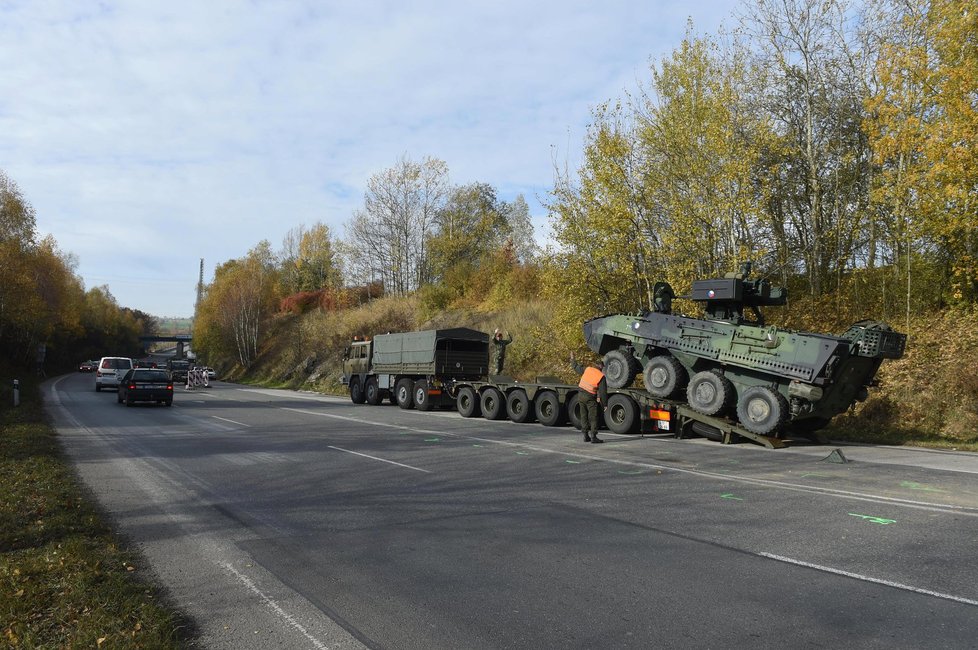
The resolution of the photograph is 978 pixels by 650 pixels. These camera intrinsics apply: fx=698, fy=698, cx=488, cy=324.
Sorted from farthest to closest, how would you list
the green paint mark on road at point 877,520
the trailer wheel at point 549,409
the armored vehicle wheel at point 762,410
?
the trailer wheel at point 549,409 < the armored vehicle wheel at point 762,410 < the green paint mark on road at point 877,520

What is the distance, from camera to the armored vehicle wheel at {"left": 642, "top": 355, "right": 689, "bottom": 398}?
15.7 meters

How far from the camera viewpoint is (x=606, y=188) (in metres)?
23.1

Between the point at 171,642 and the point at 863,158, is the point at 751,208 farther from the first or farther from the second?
the point at 171,642

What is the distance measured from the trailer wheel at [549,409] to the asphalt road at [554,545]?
5.65 meters

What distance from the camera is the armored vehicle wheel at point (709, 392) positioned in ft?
48.4

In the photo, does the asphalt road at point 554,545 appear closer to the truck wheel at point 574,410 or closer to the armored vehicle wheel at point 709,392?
the armored vehicle wheel at point 709,392

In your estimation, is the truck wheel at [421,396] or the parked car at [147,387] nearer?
the truck wheel at [421,396]

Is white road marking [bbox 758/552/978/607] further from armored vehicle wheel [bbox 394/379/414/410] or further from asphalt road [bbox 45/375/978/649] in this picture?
armored vehicle wheel [bbox 394/379/414/410]

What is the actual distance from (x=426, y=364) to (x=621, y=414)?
9534 millimetres

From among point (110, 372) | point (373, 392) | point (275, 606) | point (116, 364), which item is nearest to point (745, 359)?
point (275, 606)

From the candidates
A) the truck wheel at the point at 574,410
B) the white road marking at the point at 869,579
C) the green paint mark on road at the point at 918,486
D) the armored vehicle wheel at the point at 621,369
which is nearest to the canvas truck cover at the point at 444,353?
the truck wheel at the point at 574,410

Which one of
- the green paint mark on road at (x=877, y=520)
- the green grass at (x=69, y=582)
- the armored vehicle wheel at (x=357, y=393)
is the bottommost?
the green grass at (x=69, y=582)

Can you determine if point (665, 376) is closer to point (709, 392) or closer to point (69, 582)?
point (709, 392)

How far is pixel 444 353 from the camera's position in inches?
955
